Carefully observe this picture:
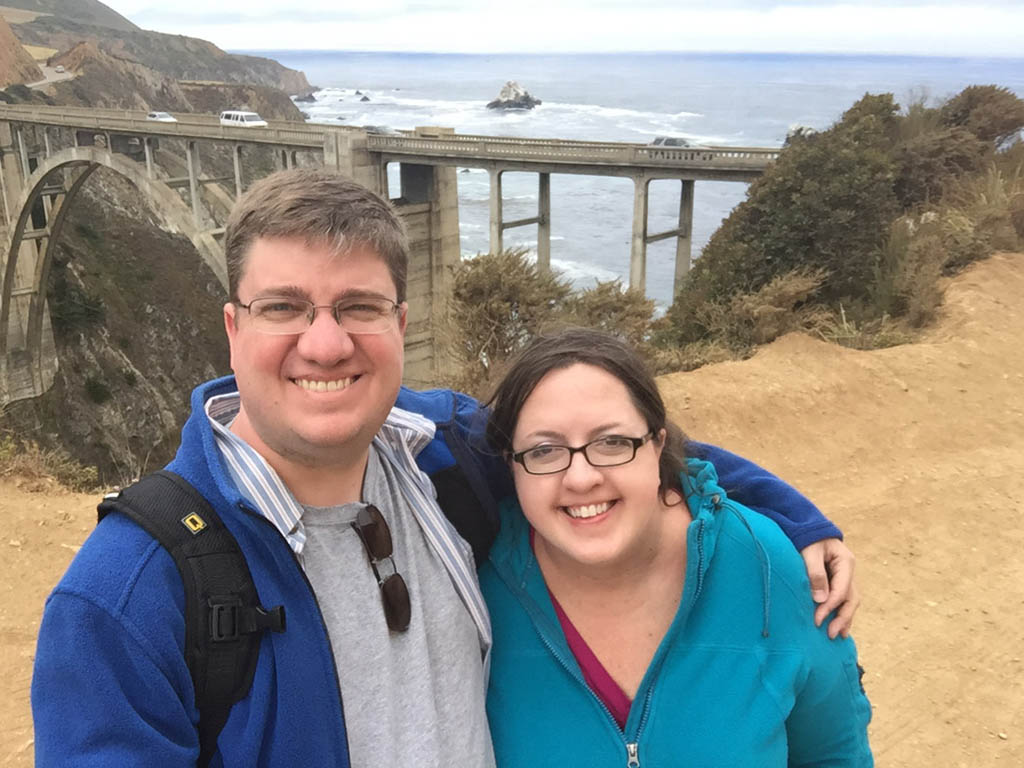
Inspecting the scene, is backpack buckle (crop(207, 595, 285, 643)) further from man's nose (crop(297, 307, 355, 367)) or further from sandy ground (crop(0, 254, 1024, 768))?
sandy ground (crop(0, 254, 1024, 768))

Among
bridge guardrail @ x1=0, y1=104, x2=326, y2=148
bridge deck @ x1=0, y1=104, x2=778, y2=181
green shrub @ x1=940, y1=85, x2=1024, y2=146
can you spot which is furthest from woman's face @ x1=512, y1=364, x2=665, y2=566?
bridge guardrail @ x1=0, y1=104, x2=326, y2=148

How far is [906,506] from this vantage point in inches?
275

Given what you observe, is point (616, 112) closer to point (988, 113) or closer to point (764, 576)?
point (988, 113)

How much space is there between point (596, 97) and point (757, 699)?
120298mm

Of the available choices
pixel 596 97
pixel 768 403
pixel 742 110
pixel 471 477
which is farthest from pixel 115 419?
pixel 596 97

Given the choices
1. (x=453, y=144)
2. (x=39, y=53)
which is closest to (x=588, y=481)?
Answer: (x=453, y=144)

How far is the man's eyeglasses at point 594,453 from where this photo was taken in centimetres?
183

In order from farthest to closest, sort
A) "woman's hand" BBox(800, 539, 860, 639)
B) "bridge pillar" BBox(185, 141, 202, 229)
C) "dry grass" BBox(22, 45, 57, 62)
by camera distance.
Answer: "dry grass" BBox(22, 45, 57, 62)
"bridge pillar" BBox(185, 141, 202, 229)
"woman's hand" BBox(800, 539, 860, 639)

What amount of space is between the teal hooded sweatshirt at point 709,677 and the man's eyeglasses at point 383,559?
390 millimetres

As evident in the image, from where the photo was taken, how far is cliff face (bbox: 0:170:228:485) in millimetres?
34719

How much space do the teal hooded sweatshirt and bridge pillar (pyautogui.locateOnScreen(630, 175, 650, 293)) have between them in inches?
607

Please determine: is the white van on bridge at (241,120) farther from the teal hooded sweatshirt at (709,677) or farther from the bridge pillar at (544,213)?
the teal hooded sweatshirt at (709,677)

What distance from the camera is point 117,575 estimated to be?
1.28 metres

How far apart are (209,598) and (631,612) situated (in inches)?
39.5
